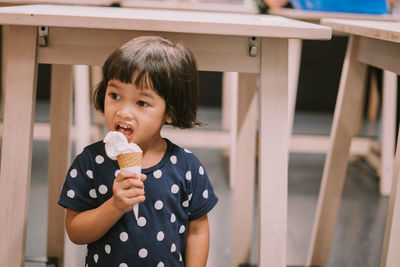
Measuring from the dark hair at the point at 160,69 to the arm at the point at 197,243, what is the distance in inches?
9.3

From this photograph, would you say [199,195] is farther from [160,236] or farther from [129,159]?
[129,159]

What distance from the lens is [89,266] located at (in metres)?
1.01

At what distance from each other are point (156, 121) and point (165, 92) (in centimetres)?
6

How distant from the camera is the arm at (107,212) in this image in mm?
853

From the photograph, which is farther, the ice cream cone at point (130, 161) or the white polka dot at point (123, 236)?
the white polka dot at point (123, 236)

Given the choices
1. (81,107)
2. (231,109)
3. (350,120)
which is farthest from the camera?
(231,109)

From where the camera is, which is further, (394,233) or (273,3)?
(273,3)

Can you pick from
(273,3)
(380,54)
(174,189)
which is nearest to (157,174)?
(174,189)

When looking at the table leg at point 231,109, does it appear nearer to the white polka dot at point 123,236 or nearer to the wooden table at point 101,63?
the wooden table at point 101,63

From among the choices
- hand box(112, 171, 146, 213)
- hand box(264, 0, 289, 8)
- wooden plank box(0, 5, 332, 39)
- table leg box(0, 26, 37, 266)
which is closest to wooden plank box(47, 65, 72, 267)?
table leg box(0, 26, 37, 266)

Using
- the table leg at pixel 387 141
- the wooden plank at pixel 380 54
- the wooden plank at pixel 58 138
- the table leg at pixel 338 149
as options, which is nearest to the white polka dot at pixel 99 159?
the wooden plank at pixel 58 138

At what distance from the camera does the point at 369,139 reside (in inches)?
116

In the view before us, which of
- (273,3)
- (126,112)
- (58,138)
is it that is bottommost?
(58,138)

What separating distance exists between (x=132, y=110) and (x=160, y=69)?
9 centimetres
